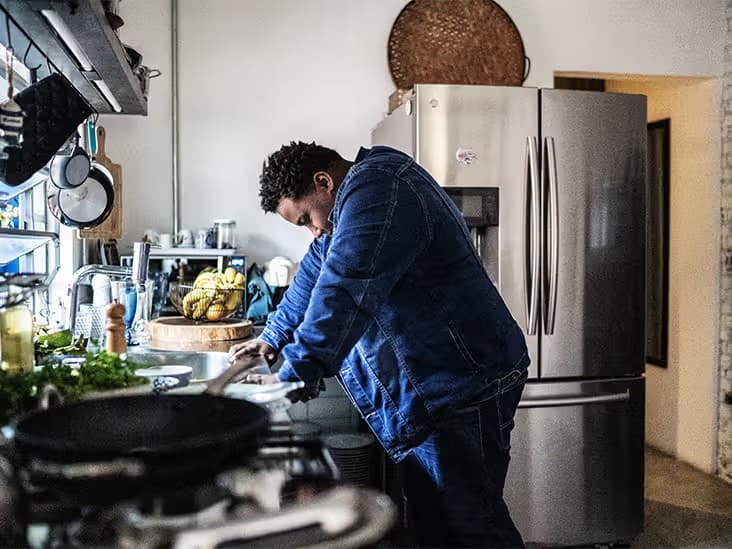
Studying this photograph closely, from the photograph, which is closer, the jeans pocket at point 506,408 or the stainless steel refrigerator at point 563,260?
the jeans pocket at point 506,408

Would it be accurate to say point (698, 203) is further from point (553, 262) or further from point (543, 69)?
point (553, 262)

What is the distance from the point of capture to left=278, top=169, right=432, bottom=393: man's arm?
157 cm

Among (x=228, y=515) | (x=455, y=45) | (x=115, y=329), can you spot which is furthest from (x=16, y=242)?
(x=455, y=45)

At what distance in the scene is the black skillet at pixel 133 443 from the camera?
87 centimetres

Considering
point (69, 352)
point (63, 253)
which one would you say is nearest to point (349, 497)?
point (69, 352)

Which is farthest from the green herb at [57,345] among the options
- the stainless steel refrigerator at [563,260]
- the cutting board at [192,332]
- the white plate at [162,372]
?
the stainless steel refrigerator at [563,260]

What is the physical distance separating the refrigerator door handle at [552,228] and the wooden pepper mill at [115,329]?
1689 mm

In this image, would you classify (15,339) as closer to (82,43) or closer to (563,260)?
(82,43)

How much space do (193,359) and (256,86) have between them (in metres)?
1.81

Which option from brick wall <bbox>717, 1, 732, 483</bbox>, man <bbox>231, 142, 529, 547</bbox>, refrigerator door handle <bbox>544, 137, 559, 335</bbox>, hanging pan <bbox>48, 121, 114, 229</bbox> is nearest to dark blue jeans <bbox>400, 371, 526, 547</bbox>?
man <bbox>231, 142, 529, 547</bbox>

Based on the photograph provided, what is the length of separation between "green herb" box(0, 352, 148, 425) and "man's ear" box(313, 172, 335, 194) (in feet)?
2.20

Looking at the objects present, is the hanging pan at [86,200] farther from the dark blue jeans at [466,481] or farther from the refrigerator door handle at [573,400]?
the refrigerator door handle at [573,400]

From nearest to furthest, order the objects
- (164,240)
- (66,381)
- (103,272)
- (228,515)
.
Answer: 1. (228,515)
2. (66,381)
3. (103,272)
4. (164,240)

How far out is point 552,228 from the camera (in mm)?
3111
